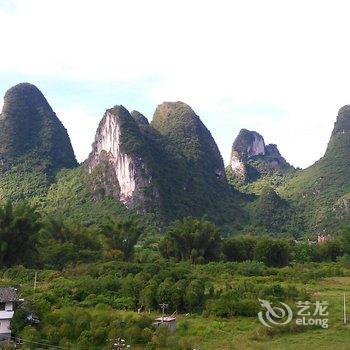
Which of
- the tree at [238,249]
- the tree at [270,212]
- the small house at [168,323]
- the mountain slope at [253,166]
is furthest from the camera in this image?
the mountain slope at [253,166]

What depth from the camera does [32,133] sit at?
66.7 meters

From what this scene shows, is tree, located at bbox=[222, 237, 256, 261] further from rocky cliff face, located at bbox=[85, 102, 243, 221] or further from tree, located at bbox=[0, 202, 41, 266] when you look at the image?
rocky cliff face, located at bbox=[85, 102, 243, 221]

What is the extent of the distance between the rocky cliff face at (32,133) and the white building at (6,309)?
49.4 m

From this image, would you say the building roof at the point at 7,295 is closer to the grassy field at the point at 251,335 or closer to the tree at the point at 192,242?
the grassy field at the point at 251,335

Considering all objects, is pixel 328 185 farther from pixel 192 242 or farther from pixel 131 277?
pixel 131 277

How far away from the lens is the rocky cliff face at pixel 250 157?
84875 millimetres

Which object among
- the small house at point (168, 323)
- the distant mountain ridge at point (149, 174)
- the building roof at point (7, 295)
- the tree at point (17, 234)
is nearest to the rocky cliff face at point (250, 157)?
the distant mountain ridge at point (149, 174)

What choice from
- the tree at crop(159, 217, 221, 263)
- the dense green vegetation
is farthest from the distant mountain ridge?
the tree at crop(159, 217, 221, 263)

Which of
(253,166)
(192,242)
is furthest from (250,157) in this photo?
(192,242)

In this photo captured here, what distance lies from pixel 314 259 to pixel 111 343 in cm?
2850

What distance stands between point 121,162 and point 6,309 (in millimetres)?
42195

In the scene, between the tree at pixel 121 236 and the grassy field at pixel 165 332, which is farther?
the tree at pixel 121 236

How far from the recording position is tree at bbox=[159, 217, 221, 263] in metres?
35.0

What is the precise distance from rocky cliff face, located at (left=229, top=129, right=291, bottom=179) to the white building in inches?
2800
